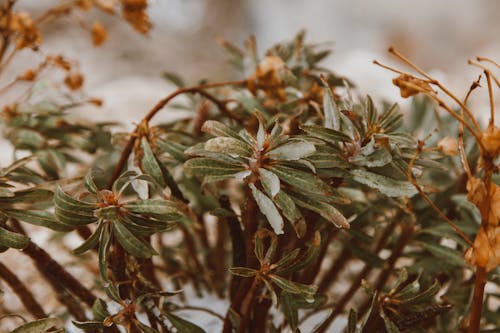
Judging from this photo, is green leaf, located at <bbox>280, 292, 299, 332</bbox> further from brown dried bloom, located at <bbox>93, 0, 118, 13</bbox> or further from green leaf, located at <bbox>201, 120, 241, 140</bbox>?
brown dried bloom, located at <bbox>93, 0, 118, 13</bbox>

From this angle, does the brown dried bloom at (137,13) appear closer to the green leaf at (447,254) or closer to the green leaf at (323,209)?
the green leaf at (323,209)

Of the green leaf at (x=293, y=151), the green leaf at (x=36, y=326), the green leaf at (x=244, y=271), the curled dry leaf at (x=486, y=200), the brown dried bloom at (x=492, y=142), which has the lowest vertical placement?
the green leaf at (x=36, y=326)

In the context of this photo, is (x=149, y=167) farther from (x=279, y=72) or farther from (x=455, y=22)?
(x=455, y=22)

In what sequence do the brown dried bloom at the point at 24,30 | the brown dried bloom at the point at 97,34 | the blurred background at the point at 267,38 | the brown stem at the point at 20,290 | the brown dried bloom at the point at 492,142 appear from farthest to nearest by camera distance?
the blurred background at the point at 267,38
the brown dried bloom at the point at 97,34
the brown dried bloom at the point at 24,30
the brown stem at the point at 20,290
the brown dried bloom at the point at 492,142

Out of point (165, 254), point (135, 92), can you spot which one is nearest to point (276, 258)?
point (165, 254)

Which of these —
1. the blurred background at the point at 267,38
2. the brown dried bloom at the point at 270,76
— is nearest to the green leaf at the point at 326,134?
the brown dried bloom at the point at 270,76

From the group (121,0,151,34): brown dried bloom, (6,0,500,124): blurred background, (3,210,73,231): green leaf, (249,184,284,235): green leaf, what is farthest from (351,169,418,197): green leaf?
(6,0,500,124): blurred background

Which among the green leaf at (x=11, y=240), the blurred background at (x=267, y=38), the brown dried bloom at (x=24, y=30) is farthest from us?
the blurred background at (x=267, y=38)
